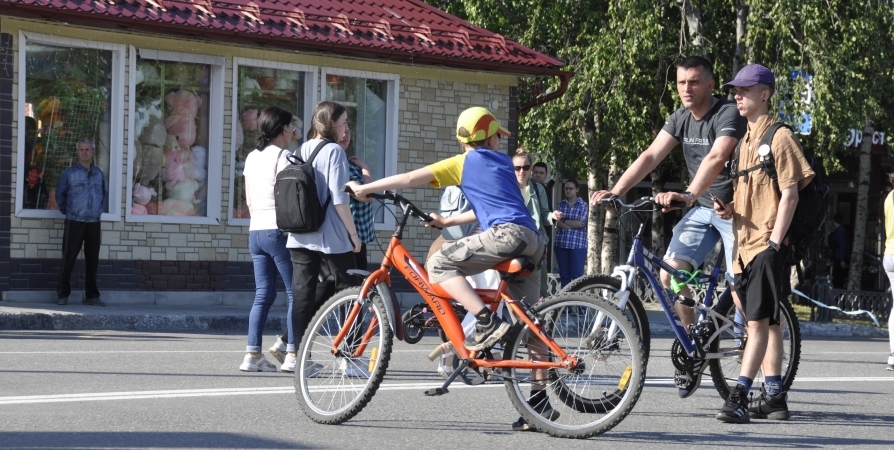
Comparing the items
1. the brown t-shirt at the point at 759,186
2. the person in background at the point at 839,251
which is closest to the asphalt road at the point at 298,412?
the brown t-shirt at the point at 759,186

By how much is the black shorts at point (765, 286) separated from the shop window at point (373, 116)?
1081 cm

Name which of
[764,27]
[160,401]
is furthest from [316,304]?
[764,27]

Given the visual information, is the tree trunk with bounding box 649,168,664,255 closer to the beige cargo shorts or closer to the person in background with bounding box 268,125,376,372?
the person in background with bounding box 268,125,376,372

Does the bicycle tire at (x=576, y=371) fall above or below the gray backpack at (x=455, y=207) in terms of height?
below

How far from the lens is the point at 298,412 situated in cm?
695

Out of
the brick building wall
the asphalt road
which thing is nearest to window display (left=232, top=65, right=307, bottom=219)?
the brick building wall

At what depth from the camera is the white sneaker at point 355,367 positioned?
644 centimetres

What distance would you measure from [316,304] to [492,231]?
8.16ft

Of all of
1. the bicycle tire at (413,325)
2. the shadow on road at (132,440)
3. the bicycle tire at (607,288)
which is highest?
the bicycle tire at (607,288)

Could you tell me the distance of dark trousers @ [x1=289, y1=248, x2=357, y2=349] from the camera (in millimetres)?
8383

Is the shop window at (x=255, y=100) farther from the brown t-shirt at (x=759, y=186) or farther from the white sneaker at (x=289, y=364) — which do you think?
the brown t-shirt at (x=759, y=186)

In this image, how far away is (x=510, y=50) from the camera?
18.1 metres

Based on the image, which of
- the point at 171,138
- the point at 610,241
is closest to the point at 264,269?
the point at 171,138

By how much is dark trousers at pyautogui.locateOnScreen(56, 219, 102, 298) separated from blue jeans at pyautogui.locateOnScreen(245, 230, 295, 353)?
20.0 feet
